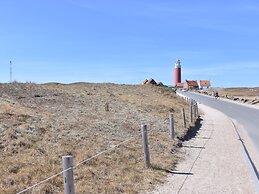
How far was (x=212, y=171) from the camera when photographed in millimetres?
11844

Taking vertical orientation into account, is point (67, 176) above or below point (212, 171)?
above

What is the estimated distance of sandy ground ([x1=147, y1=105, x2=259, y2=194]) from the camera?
386 inches

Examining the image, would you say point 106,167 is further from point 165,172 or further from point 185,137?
point 185,137

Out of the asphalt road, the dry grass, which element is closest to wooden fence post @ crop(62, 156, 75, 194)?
the dry grass

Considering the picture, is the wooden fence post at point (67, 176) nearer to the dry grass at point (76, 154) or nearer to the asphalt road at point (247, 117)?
the dry grass at point (76, 154)

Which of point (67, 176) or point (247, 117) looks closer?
point (67, 176)

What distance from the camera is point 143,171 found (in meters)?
11.2

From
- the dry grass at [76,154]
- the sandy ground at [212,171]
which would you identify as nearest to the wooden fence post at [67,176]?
the dry grass at [76,154]

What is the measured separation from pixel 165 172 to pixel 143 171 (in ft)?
2.10

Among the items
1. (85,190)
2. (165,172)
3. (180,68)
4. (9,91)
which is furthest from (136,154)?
(180,68)

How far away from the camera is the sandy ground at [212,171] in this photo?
9.81 metres

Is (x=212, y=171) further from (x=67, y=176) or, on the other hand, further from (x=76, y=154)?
(x=67, y=176)

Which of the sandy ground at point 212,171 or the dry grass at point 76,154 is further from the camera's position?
the sandy ground at point 212,171

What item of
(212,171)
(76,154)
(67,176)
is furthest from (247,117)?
(67,176)
